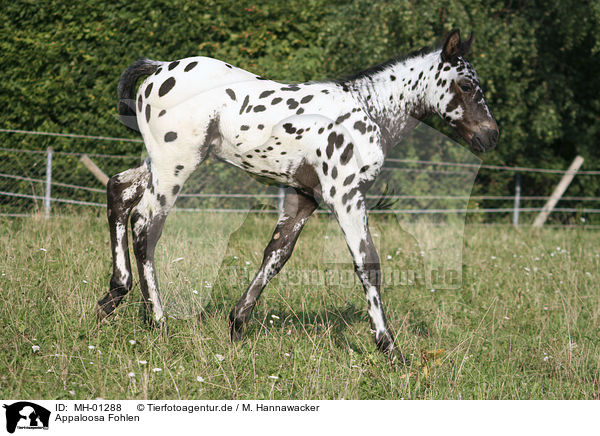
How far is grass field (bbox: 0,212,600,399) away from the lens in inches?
128

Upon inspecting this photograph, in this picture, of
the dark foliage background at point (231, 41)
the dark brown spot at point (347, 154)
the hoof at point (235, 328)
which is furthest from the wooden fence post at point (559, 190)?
the hoof at point (235, 328)

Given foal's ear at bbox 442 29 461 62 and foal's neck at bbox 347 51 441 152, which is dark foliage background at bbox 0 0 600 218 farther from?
foal's ear at bbox 442 29 461 62

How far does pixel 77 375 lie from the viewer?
3125 millimetres

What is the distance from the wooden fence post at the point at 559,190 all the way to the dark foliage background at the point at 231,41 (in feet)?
3.88

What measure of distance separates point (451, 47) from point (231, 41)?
5664 mm

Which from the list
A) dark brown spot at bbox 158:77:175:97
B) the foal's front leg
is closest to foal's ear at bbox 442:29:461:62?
the foal's front leg

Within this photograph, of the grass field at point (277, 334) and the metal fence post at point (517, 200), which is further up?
the grass field at point (277, 334)

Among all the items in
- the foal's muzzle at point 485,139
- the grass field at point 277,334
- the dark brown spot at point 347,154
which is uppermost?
the foal's muzzle at point 485,139

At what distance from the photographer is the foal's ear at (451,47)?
3.59 metres

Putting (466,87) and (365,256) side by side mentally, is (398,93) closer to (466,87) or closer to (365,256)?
(466,87)

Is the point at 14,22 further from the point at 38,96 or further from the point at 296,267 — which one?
the point at 296,267

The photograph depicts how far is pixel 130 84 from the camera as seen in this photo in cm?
410
